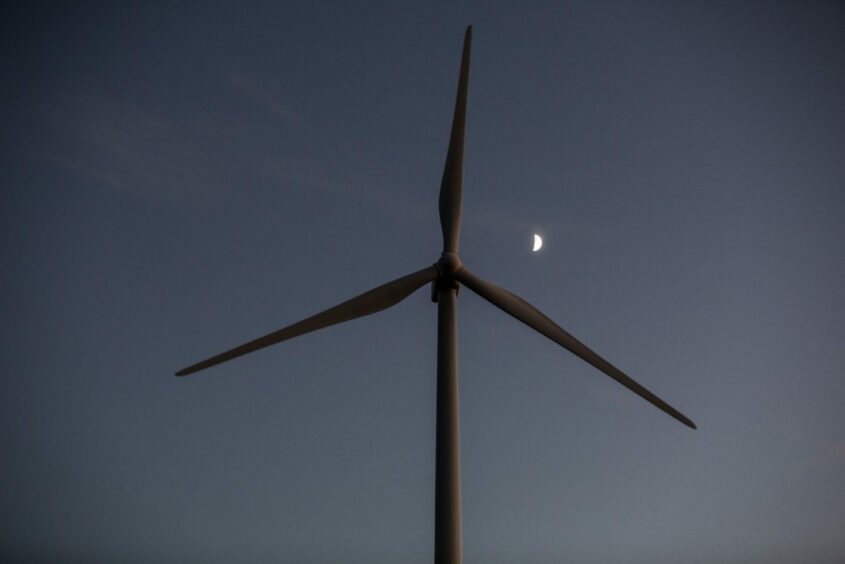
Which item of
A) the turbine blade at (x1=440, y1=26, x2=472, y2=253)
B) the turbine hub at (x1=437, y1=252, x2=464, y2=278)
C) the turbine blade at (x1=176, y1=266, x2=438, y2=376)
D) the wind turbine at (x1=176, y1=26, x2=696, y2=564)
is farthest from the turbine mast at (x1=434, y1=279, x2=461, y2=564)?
the turbine blade at (x1=440, y1=26, x2=472, y2=253)

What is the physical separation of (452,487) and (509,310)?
6.91 m

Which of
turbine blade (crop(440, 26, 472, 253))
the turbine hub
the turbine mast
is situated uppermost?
turbine blade (crop(440, 26, 472, 253))

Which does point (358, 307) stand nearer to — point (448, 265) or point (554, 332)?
point (448, 265)

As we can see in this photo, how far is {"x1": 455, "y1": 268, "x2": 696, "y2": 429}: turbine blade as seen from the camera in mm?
19594

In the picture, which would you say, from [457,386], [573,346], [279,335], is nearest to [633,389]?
[573,346]

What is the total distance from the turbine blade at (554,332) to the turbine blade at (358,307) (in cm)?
173

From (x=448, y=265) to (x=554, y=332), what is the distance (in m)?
4.62

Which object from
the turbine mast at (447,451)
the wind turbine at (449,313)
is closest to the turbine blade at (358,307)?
the wind turbine at (449,313)

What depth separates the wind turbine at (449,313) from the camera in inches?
642

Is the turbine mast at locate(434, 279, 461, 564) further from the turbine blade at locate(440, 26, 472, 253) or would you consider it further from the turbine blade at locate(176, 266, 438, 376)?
the turbine blade at locate(440, 26, 472, 253)

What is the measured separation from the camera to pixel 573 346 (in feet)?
66.6

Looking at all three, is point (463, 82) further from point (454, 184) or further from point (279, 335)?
point (279, 335)

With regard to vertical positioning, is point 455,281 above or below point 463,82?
below

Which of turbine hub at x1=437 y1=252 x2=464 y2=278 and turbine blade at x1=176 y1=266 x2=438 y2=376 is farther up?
turbine hub at x1=437 y1=252 x2=464 y2=278
